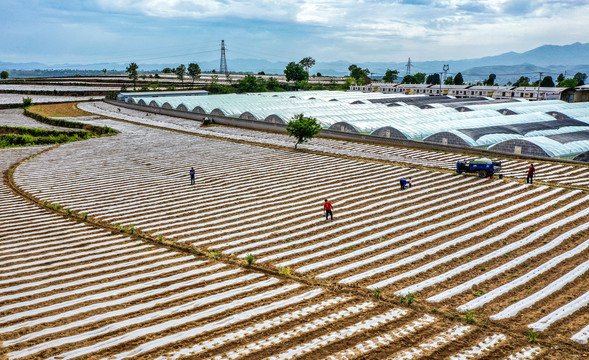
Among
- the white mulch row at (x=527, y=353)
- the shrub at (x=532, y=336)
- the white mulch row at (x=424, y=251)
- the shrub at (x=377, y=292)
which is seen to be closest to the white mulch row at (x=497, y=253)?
the shrub at (x=377, y=292)

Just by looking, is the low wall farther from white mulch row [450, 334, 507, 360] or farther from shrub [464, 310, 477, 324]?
white mulch row [450, 334, 507, 360]

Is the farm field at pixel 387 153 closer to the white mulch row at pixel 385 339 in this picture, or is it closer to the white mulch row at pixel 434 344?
the white mulch row at pixel 434 344

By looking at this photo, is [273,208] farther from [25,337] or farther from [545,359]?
[545,359]

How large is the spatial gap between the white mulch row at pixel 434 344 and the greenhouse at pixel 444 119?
30.1 meters

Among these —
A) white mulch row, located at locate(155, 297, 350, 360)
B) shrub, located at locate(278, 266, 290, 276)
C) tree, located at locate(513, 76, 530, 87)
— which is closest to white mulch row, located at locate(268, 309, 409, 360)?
white mulch row, located at locate(155, 297, 350, 360)

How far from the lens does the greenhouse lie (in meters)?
41.5

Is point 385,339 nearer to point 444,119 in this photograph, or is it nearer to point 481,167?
point 481,167

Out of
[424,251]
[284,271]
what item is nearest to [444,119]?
[424,251]

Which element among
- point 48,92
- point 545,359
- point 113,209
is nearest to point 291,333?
point 545,359

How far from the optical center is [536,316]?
12.8m

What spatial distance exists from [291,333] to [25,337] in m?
7.10

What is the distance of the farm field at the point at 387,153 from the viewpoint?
3116 cm

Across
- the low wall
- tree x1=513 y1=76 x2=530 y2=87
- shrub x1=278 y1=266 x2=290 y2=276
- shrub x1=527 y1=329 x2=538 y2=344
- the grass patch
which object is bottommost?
shrub x1=278 y1=266 x2=290 y2=276

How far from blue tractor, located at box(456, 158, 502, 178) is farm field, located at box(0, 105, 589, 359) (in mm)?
951
